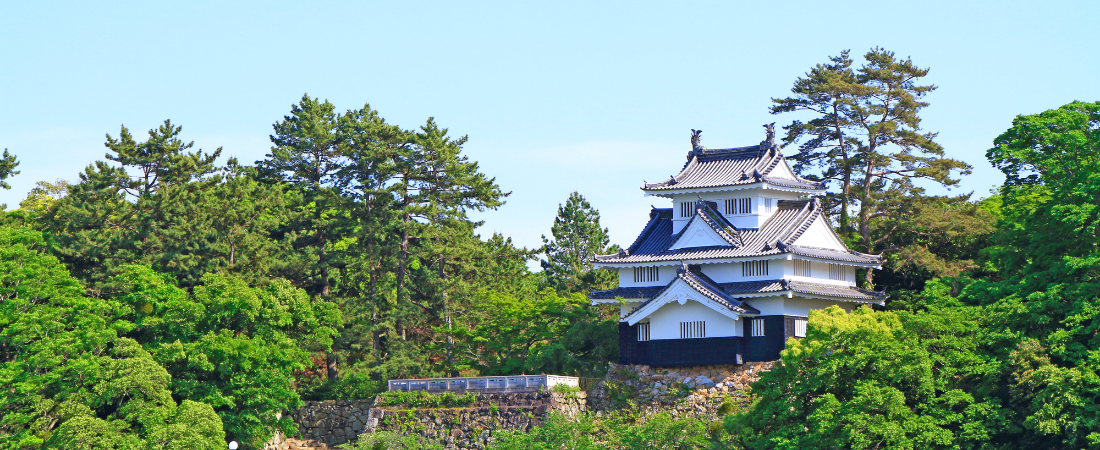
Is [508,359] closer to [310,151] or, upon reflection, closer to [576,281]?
[576,281]

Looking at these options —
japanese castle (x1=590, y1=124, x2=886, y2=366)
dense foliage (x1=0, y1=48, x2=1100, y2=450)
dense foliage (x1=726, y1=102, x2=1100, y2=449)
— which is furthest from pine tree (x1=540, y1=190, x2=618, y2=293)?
dense foliage (x1=726, y1=102, x2=1100, y2=449)

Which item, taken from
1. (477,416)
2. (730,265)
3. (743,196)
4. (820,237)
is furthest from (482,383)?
(820,237)

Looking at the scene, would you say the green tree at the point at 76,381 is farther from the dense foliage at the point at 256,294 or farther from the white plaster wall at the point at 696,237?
the white plaster wall at the point at 696,237

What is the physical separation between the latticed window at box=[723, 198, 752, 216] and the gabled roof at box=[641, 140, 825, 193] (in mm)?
783

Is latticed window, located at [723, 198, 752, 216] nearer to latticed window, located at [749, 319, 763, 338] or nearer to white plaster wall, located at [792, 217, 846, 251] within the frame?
white plaster wall, located at [792, 217, 846, 251]

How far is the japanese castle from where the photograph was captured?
40.2 m

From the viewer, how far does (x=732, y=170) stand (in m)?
43.9

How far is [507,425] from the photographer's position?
40.2 metres

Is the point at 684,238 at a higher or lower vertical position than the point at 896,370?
higher

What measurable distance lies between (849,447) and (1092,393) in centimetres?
590

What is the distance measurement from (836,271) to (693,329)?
18.3 ft

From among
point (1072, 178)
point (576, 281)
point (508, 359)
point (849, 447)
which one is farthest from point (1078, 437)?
point (576, 281)

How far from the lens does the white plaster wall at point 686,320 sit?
132ft

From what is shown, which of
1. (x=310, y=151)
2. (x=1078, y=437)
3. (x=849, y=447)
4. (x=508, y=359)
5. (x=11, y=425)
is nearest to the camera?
(x=1078, y=437)
